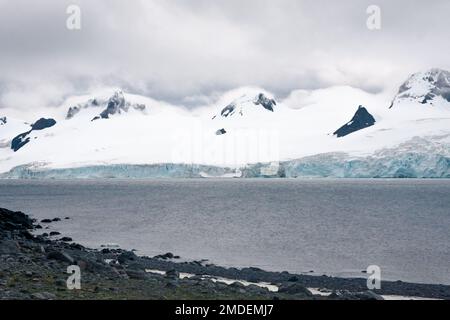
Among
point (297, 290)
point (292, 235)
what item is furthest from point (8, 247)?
point (292, 235)

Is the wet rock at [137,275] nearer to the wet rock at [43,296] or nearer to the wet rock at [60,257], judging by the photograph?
the wet rock at [60,257]

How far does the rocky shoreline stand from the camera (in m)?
23.2

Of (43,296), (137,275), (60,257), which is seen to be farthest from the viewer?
(60,257)

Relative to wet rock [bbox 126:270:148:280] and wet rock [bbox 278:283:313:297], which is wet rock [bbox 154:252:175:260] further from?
wet rock [bbox 278:283:313:297]

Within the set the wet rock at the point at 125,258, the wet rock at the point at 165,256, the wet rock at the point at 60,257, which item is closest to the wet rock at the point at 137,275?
the wet rock at the point at 60,257

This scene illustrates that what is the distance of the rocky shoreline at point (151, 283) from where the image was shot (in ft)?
76.2

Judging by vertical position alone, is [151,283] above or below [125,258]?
above

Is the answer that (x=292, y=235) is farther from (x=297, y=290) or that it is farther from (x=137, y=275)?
(x=137, y=275)

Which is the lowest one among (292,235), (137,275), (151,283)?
(292,235)

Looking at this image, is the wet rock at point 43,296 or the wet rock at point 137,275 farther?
the wet rock at point 137,275

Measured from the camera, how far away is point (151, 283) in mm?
28141

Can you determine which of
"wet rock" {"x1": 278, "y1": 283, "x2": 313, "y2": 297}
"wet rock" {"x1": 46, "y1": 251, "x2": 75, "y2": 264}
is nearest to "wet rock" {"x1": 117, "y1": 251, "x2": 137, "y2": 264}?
"wet rock" {"x1": 46, "y1": 251, "x2": 75, "y2": 264}
